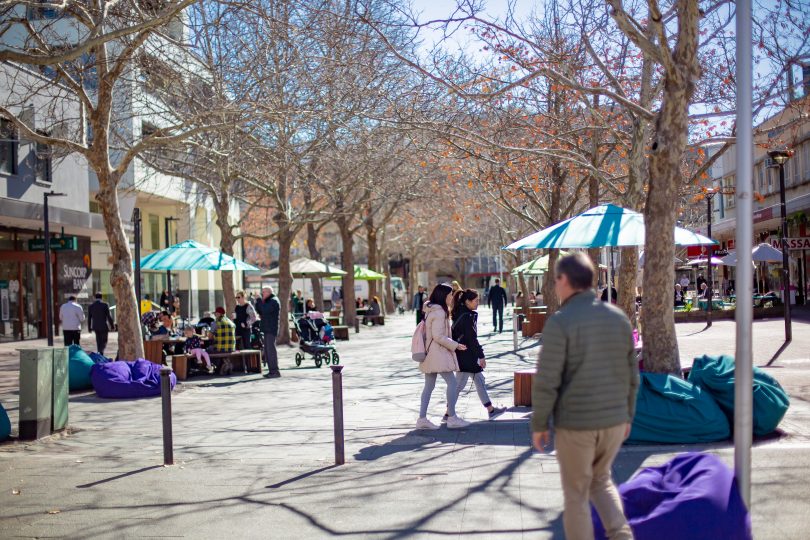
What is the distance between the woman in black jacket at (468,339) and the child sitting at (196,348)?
8.22 metres

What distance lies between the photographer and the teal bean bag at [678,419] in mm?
8812

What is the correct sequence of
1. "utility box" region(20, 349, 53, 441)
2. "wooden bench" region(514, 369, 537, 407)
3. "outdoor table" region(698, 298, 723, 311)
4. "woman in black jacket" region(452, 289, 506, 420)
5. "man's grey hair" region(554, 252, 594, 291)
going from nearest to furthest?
1. "man's grey hair" region(554, 252, 594, 291)
2. "utility box" region(20, 349, 53, 441)
3. "woman in black jacket" region(452, 289, 506, 420)
4. "wooden bench" region(514, 369, 537, 407)
5. "outdoor table" region(698, 298, 723, 311)

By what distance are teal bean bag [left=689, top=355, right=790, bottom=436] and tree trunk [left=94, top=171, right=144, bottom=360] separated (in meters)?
10.3

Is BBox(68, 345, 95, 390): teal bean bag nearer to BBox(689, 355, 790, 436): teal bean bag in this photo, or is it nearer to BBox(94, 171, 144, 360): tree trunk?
BBox(94, 171, 144, 360): tree trunk

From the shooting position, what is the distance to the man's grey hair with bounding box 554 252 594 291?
4758mm

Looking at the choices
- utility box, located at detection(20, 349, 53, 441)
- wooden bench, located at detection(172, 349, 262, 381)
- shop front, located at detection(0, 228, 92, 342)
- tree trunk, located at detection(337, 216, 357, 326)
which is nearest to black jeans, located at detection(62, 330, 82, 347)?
wooden bench, located at detection(172, 349, 262, 381)

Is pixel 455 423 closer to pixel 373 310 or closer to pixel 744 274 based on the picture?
pixel 744 274

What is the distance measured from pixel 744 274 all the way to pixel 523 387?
262 inches

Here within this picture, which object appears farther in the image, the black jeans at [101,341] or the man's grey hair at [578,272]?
the black jeans at [101,341]

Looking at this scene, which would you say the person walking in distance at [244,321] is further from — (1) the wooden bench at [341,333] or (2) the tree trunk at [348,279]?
(2) the tree trunk at [348,279]

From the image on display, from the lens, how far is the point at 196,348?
18.1 m

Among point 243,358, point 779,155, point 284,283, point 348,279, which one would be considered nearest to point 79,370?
point 243,358

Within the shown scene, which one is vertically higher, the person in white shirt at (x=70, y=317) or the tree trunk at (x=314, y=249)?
the tree trunk at (x=314, y=249)

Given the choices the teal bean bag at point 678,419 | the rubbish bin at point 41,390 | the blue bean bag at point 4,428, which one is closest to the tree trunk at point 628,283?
the teal bean bag at point 678,419
